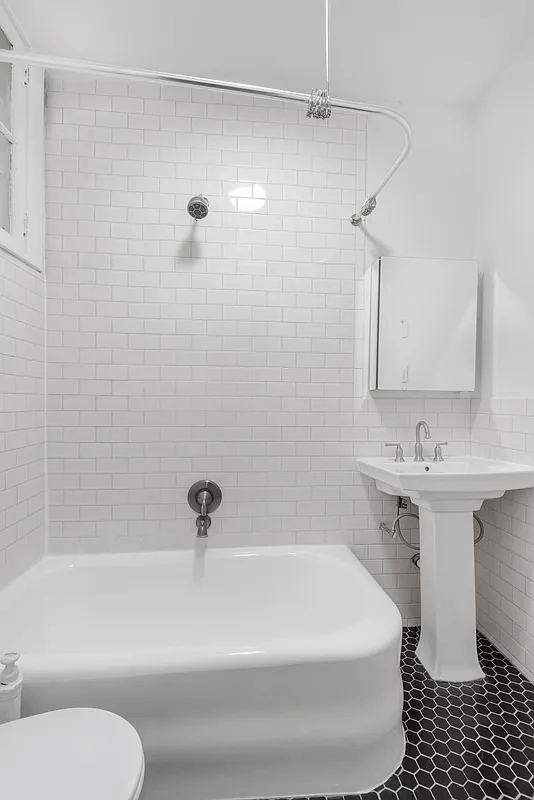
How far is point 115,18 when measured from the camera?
Result: 6.02 ft

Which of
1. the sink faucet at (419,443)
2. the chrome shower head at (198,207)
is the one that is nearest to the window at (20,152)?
the chrome shower head at (198,207)

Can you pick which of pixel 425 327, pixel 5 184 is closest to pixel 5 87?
pixel 5 184

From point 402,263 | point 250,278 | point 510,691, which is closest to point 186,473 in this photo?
point 250,278

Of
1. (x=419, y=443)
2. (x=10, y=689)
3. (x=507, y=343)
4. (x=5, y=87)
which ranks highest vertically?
(x=5, y=87)

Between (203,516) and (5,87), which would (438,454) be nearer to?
(203,516)

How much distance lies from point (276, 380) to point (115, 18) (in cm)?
166

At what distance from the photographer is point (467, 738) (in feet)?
5.22

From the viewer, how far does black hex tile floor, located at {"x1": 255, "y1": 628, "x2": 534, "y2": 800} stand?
4.55ft

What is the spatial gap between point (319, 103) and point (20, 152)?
4.35ft

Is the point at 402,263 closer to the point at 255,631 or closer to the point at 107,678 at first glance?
the point at 255,631

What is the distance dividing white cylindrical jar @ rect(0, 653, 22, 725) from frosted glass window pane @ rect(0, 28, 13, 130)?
6.55 ft

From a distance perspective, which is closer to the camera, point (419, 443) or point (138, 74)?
point (138, 74)

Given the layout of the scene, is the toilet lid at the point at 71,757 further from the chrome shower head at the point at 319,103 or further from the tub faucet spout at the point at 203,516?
the chrome shower head at the point at 319,103

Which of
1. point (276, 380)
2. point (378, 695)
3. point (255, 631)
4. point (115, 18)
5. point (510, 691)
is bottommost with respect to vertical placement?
point (510, 691)
